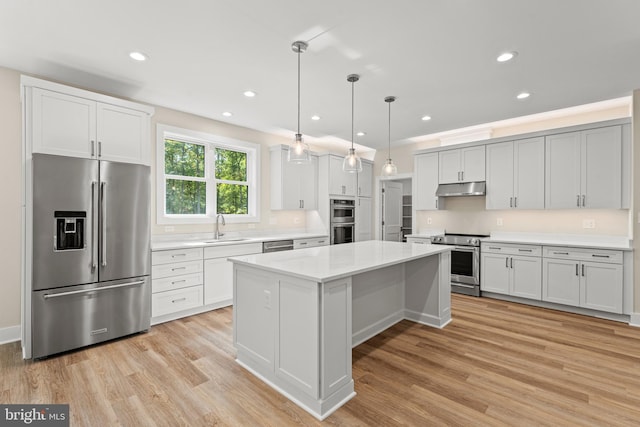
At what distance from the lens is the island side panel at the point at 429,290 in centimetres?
343

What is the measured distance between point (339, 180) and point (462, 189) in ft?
7.28

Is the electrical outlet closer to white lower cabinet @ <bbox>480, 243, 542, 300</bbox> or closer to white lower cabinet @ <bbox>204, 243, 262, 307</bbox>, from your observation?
white lower cabinet @ <bbox>204, 243, 262, 307</bbox>

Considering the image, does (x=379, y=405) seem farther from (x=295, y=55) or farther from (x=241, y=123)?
(x=241, y=123)

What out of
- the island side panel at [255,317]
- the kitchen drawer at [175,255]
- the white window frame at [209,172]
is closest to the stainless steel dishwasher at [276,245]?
the white window frame at [209,172]

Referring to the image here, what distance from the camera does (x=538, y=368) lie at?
253 centimetres

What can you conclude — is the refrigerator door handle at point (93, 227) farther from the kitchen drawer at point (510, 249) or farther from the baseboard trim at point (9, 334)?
the kitchen drawer at point (510, 249)

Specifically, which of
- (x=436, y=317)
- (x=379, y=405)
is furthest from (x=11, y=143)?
(x=436, y=317)

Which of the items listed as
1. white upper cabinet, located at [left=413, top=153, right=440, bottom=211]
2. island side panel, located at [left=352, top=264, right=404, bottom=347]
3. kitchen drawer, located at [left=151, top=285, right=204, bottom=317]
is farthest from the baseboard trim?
white upper cabinet, located at [left=413, top=153, right=440, bottom=211]

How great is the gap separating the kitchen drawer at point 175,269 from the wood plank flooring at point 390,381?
0.61 meters

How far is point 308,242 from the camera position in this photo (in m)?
5.21

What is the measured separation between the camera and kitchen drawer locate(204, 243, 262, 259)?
3951 mm

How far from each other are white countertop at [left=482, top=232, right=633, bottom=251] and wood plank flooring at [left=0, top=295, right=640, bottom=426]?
1.01m

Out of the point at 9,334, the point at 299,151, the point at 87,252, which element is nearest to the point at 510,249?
the point at 299,151

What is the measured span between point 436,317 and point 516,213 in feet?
8.64
